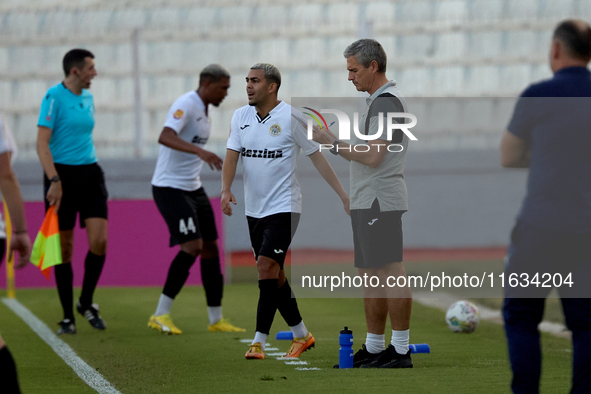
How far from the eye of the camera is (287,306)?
210 inches

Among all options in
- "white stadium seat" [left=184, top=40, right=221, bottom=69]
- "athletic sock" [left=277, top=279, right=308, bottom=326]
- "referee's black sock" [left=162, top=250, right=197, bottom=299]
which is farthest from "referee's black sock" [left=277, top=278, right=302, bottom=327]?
"white stadium seat" [left=184, top=40, right=221, bottom=69]

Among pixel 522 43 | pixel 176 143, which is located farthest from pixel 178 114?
pixel 522 43

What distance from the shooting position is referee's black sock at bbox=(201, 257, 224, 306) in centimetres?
664

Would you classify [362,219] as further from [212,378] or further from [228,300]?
[228,300]

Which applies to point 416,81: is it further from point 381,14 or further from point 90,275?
point 90,275

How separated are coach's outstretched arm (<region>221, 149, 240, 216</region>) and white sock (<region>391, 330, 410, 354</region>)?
46.5 inches

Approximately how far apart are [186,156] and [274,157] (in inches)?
62.6

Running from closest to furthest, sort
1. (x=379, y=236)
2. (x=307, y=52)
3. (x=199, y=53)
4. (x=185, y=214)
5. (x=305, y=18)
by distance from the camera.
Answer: (x=379, y=236) < (x=185, y=214) < (x=199, y=53) < (x=307, y=52) < (x=305, y=18)

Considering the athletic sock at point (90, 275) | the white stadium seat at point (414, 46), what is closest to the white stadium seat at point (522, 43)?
the white stadium seat at point (414, 46)

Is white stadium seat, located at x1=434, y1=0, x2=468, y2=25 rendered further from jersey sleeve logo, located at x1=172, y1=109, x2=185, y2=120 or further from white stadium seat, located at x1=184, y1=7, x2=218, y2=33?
jersey sleeve logo, located at x1=172, y1=109, x2=185, y2=120

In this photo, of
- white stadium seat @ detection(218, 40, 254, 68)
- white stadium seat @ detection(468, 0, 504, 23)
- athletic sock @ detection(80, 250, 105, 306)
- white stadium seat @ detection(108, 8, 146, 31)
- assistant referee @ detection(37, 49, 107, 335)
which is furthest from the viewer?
white stadium seat @ detection(108, 8, 146, 31)

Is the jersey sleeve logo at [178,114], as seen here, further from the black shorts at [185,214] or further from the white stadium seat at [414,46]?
the white stadium seat at [414,46]

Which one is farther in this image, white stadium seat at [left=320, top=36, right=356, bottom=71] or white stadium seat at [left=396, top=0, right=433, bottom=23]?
white stadium seat at [left=396, top=0, right=433, bottom=23]

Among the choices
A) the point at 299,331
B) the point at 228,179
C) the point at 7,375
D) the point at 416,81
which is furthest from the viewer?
the point at 416,81
